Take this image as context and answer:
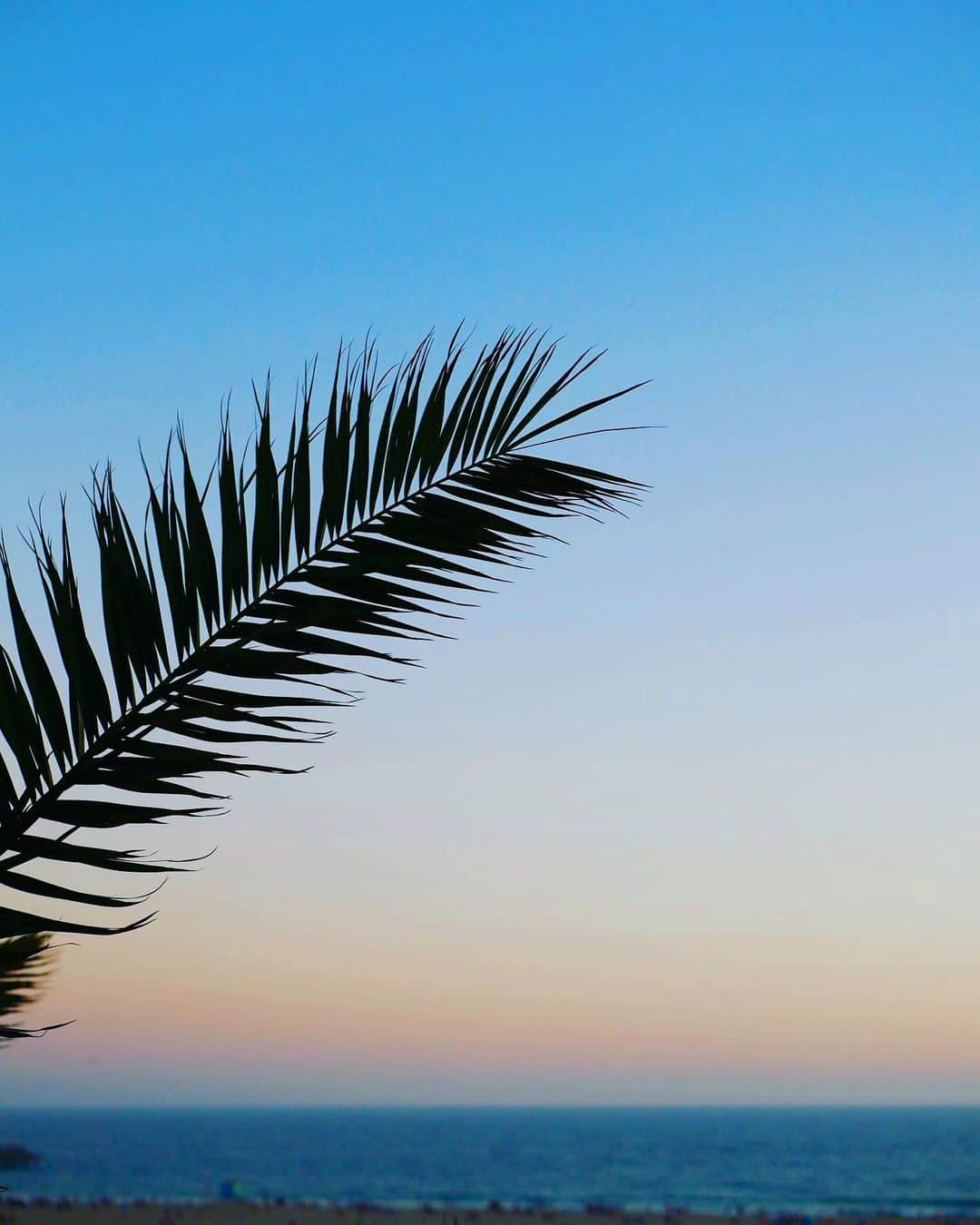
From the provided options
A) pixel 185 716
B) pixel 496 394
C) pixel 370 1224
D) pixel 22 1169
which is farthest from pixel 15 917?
pixel 22 1169

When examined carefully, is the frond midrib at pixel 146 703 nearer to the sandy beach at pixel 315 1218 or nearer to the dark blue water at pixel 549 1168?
the sandy beach at pixel 315 1218

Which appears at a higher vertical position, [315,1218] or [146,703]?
[146,703]

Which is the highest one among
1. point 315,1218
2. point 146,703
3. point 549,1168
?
point 146,703

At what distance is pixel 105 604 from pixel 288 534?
0.34 meters

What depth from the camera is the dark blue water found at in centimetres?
6109

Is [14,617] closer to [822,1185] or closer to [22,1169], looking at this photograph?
[822,1185]

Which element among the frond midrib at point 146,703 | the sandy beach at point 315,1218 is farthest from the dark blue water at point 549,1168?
the frond midrib at point 146,703

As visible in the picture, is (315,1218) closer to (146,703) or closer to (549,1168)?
(146,703)

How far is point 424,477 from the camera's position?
2.12 metres

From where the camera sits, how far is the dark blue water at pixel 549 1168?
61094mm

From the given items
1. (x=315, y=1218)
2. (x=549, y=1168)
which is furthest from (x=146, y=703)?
(x=549, y=1168)

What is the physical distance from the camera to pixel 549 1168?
80.4m

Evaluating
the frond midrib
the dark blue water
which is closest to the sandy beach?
the frond midrib

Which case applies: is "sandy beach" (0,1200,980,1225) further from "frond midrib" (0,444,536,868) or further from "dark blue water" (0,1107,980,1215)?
"dark blue water" (0,1107,980,1215)
